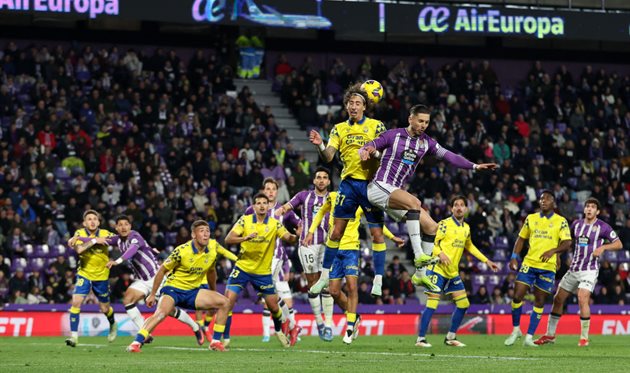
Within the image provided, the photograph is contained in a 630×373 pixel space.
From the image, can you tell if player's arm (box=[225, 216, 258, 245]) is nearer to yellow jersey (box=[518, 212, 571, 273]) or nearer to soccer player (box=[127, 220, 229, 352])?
soccer player (box=[127, 220, 229, 352])

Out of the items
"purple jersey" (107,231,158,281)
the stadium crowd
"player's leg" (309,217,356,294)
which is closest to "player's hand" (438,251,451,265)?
"player's leg" (309,217,356,294)

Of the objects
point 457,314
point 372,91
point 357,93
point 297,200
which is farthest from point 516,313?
point 357,93

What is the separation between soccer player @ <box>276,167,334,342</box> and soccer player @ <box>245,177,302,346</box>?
0.23m

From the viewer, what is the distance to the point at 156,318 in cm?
1772

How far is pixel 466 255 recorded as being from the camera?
33.3 m

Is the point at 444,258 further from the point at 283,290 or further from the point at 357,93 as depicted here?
the point at 283,290

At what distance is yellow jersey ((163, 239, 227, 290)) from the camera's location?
18500 mm

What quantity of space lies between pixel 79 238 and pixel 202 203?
9614 mm

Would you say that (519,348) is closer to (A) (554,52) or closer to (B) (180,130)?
(B) (180,130)

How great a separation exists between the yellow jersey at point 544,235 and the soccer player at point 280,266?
4120mm

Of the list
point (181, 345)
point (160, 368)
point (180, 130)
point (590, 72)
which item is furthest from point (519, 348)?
point (590, 72)

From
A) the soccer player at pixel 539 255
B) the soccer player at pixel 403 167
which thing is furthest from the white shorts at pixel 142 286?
the soccer player at pixel 403 167

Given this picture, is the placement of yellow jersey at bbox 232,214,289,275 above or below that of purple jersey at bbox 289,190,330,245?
below

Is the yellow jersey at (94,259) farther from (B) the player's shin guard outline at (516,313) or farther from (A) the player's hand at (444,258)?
(B) the player's shin guard outline at (516,313)
